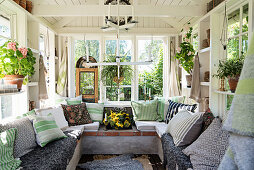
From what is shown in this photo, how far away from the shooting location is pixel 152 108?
12.2ft

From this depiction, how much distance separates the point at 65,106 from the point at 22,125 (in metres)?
1.29


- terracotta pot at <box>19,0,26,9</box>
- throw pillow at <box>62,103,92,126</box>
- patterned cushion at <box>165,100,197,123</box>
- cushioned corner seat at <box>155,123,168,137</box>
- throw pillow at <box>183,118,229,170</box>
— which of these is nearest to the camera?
throw pillow at <box>183,118,229,170</box>

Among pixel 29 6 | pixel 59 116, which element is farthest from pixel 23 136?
pixel 29 6

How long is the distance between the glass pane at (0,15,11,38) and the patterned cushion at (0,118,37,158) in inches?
47.1

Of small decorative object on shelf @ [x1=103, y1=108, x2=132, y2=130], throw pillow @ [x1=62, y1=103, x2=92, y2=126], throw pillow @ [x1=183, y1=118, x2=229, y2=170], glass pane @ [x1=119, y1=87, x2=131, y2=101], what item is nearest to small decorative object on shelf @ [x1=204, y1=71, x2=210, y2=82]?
throw pillow @ [x1=183, y1=118, x2=229, y2=170]

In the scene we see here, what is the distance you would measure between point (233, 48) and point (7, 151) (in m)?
2.82

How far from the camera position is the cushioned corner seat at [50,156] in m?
1.79

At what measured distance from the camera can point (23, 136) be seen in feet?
6.82

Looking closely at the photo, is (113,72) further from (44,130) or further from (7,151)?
(7,151)

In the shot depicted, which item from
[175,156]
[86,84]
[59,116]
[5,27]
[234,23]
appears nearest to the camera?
[175,156]

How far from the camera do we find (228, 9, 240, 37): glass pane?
2305 millimetres

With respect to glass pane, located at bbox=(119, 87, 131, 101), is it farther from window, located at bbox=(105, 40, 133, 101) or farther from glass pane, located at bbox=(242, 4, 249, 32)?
glass pane, located at bbox=(242, 4, 249, 32)

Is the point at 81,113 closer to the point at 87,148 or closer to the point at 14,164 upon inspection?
the point at 87,148

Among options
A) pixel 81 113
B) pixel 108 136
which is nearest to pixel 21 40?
pixel 81 113
